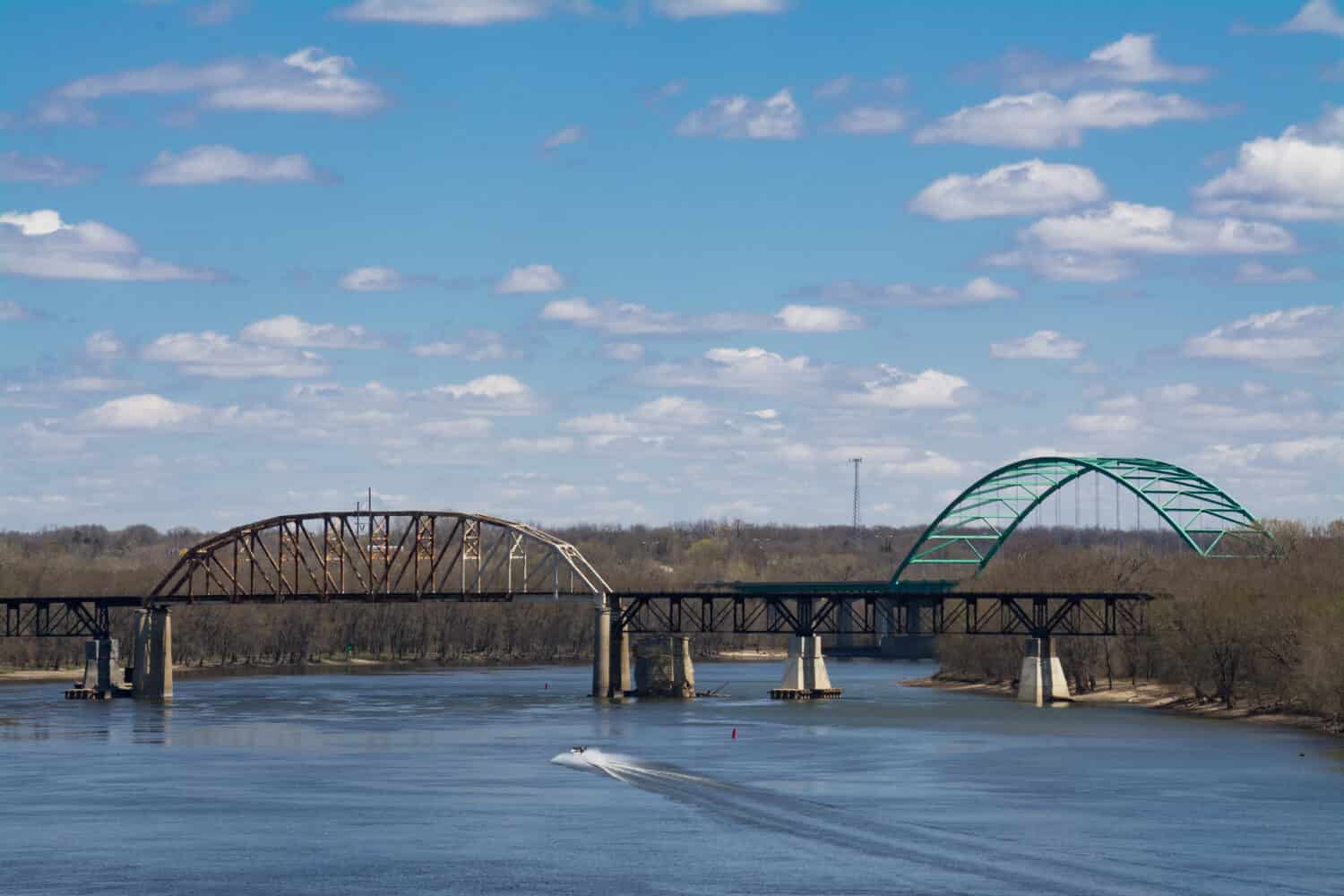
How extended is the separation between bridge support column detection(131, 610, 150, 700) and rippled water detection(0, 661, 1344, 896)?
70.4ft

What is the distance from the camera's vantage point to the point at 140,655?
499 feet

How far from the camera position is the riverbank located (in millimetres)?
116000

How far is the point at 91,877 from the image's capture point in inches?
2247

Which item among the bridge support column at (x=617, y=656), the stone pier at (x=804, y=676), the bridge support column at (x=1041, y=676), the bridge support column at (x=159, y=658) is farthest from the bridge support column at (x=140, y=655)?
the bridge support column at (x=1041, y=676)

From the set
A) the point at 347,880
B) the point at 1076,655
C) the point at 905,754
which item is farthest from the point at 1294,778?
the point at 1076,655

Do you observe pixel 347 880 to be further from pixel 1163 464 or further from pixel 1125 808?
pixel 1163 464

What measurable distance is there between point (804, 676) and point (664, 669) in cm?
1183

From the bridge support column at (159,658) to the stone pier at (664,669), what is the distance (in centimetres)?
3604

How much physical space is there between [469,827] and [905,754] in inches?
1380

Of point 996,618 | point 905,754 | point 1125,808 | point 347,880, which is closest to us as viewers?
point 347,880

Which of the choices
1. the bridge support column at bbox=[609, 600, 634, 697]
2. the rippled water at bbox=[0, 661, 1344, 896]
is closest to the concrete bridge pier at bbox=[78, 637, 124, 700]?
the rippled water at bbox=[0, 661, 1344, 896]

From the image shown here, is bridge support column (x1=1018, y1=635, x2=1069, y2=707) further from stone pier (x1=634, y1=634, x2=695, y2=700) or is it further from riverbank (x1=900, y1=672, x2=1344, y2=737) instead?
stone pier (x1=634, y1=634, x2=695, y2=700)

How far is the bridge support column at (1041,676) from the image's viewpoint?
145 meters

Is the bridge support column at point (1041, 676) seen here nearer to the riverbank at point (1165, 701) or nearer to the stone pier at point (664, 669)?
the riverbank at point (1165, 701)
